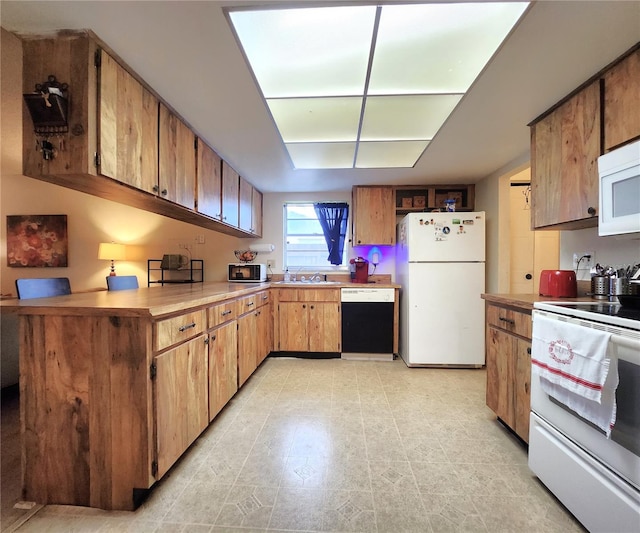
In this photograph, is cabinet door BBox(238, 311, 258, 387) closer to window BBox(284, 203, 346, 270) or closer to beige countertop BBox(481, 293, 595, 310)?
window BBox(284, 203, 346, 270)

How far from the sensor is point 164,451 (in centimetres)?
129

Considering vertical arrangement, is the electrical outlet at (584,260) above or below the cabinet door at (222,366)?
above

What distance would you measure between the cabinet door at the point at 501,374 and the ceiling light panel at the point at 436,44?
5.33 feet

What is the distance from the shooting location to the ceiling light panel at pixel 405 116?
1.75 metres

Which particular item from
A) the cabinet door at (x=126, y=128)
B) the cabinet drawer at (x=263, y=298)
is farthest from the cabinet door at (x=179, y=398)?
the cabinet drawer at (x=263, y=298)

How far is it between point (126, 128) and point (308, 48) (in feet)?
3.46

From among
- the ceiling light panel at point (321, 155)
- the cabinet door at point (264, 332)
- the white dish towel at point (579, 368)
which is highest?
the ceiling light panel at point (321, 155)

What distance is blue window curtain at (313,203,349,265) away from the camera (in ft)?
12.5

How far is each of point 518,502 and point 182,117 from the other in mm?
2991

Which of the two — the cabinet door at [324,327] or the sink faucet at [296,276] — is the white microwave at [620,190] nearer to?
the cabinet door at [324,327]

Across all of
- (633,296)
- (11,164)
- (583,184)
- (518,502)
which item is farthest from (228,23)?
(11,164)

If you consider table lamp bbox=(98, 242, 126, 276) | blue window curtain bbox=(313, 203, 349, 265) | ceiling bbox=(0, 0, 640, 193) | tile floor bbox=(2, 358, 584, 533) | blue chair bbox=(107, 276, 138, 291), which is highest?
ceiling bbox=(0, 0, 640, 193)

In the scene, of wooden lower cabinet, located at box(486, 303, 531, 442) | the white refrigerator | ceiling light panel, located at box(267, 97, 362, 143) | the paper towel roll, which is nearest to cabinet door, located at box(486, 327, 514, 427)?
wooden lower cabinet, located at box(486, 303, 531, 442)

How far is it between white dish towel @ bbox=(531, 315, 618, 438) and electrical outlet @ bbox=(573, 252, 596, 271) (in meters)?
1.01
